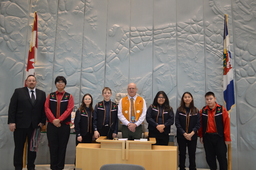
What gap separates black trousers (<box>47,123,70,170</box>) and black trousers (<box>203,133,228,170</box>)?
92.0 inches

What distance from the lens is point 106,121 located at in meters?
4.30

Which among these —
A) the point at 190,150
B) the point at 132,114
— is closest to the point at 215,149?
the point at 190,150

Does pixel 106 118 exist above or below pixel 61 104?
below

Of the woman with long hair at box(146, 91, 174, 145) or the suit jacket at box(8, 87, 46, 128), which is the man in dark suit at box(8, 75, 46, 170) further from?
the woman with long hair at box(146, 91, 174, 145)

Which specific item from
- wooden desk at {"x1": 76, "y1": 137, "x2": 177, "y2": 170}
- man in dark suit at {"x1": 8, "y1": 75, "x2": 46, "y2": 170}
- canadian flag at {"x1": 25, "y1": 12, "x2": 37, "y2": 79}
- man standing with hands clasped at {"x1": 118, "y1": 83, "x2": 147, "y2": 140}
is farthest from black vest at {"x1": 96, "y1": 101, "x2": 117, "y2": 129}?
canadian flag at {"x1": 25, "y1": 12, "x2": 37, "y2": 79}

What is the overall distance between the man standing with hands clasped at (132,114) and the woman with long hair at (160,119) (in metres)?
0.15

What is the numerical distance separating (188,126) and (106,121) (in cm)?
139

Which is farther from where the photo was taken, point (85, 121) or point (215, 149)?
point (85, 121)

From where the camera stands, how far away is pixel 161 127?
411 centimetres

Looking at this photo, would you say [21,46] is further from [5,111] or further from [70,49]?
[5,111]

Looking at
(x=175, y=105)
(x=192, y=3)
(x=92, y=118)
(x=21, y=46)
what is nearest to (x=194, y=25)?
(x=192, y=3)

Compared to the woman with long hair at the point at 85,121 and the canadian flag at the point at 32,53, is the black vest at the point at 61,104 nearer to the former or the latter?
the woman with long hair at the point at 85,121

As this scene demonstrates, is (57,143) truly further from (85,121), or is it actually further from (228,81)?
(228,81)

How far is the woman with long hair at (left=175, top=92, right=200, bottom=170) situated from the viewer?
4.16m
